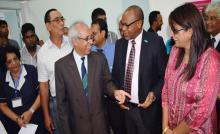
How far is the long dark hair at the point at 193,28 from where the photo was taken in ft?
5.62

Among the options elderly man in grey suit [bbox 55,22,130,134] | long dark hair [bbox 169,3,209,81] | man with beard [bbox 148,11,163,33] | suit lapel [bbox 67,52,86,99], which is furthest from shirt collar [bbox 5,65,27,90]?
man with beard [bbox 148,11,163,33]

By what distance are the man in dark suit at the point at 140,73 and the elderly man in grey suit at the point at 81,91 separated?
0.26 m

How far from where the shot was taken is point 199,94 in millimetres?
1712

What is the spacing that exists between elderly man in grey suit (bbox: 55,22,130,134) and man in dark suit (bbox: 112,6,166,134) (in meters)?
0.26

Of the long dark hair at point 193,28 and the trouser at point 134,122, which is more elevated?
the long dark hair at point 193,28

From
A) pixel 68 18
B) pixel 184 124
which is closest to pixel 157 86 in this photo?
pixel 184 124

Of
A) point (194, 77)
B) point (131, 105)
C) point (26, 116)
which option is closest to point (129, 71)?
point (131, 105)

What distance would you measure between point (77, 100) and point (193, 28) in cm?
119

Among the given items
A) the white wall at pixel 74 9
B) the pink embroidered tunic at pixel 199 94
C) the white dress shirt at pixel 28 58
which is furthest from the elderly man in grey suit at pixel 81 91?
the white wall at pixel 74 9

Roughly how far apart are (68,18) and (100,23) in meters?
3.11

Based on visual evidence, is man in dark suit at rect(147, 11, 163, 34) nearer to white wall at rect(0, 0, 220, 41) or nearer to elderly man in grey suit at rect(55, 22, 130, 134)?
white wall at rect(0, 0, 220, 41)

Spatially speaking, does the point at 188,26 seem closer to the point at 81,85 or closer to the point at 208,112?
the point at 208,112

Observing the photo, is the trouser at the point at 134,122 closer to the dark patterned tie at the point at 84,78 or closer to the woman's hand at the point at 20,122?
the dark patterned tie at the point at 84,78

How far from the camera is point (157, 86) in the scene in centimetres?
243
